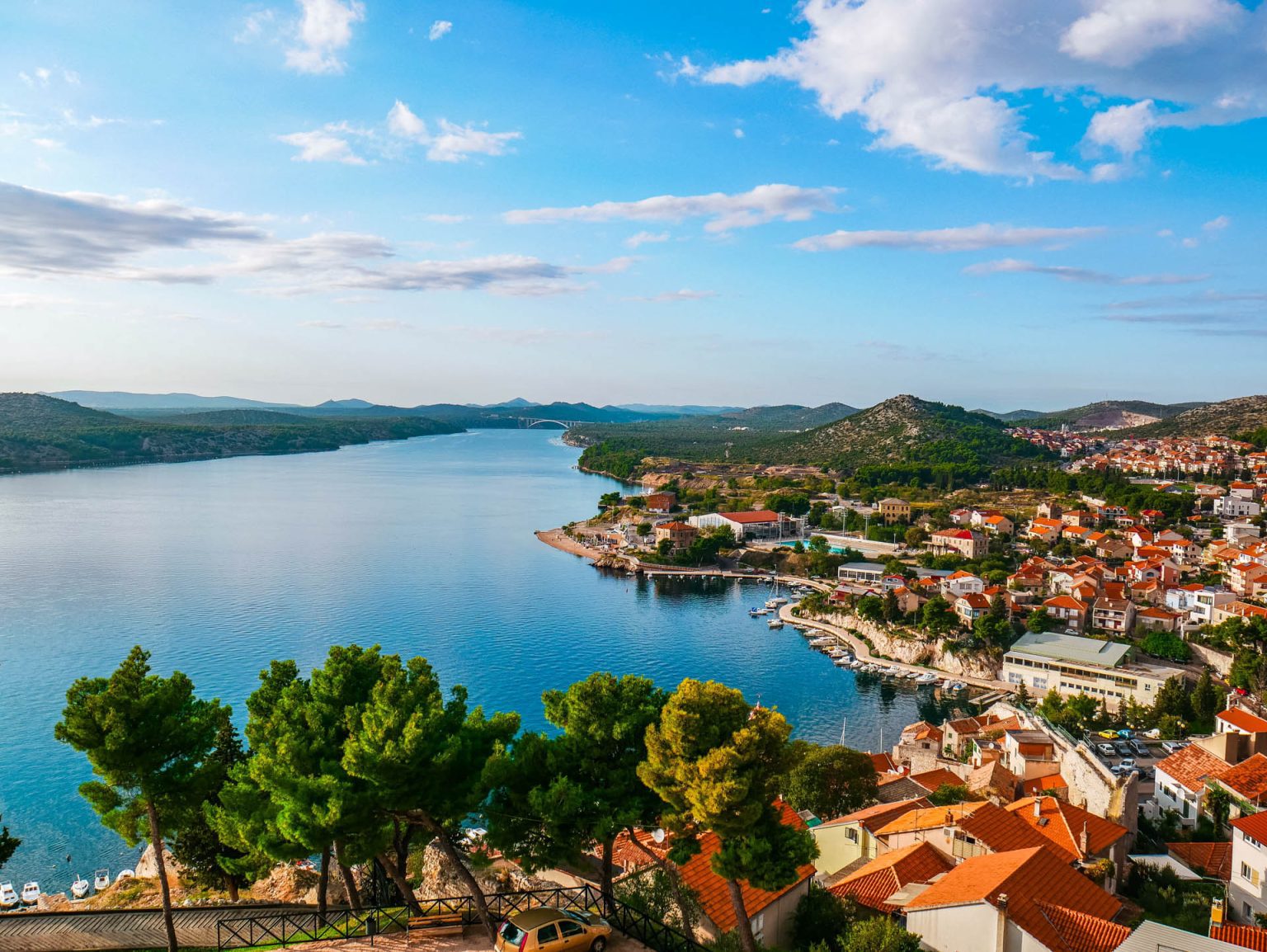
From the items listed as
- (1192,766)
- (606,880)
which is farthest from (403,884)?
(1192,766)

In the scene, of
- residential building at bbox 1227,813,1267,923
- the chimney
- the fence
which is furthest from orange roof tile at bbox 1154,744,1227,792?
the fence

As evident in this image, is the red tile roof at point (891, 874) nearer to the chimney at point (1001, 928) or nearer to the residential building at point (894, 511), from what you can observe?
the chimney at point (1001, 928)

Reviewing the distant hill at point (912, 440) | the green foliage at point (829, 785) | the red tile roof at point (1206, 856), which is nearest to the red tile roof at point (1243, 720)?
the red tile roof at point (1206, 856)

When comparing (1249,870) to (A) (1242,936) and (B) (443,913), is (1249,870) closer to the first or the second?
(A) (1242,936)

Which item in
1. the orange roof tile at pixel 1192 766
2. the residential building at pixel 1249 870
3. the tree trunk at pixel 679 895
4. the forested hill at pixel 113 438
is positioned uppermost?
the forested hill at pixel 113 438

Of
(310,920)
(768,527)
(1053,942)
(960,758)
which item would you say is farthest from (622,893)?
(768,527)

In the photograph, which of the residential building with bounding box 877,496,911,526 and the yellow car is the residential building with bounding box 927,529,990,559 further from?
the yellow car
